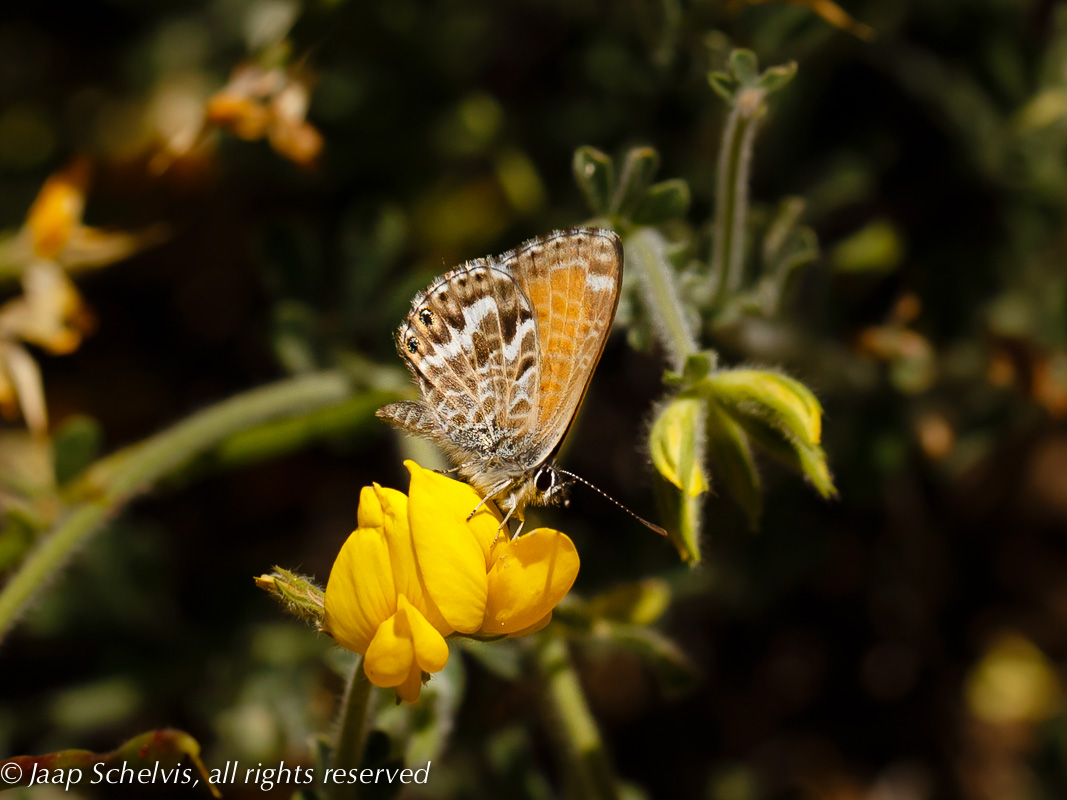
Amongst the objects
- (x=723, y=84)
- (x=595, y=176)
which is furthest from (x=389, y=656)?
(x=723, y=84)

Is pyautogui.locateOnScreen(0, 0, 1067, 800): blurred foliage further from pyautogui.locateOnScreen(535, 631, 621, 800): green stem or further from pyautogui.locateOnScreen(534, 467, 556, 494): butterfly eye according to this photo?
pyautogui.locateOnScreen(534, 467, 556, 494): butterfly eye

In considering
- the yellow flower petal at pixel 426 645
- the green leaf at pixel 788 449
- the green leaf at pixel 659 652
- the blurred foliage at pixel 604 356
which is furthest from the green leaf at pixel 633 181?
the yellow flower petal at pixel 426 645

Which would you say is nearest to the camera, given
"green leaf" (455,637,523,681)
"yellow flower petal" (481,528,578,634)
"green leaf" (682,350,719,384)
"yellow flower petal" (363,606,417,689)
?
"yellow flower petal" (363,606,417,689)

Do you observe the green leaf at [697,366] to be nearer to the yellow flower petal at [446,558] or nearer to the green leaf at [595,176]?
the green leaf at [595,176]

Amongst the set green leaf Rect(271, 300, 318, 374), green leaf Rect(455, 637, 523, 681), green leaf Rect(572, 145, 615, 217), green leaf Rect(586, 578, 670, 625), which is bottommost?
green leaf Rect(455, 637, 523, 681)

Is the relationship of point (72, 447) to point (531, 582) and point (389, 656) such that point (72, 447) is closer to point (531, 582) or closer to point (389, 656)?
point (389, 656)

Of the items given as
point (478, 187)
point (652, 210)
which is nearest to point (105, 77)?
point (478, 187)

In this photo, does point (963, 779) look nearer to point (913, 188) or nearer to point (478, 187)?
point (913, 188)

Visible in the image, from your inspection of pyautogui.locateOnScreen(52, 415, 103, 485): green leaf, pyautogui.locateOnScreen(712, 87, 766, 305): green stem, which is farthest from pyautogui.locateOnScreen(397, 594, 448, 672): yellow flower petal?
pyautogui.locateOnScreen(52, 415, 103, 485): green leaf
